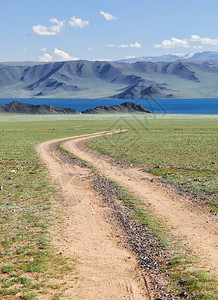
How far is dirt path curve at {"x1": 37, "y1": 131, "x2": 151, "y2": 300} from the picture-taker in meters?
9.41

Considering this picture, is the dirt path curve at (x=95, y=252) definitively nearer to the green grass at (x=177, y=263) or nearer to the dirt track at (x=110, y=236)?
the dirt track at (x=110, y=236)

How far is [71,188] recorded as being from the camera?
20.8 metres

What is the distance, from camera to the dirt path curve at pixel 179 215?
11.9 metres

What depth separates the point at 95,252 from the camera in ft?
38.8

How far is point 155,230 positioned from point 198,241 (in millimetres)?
1784

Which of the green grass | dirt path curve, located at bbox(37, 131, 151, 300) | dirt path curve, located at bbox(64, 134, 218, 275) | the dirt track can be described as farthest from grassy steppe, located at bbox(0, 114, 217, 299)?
the green grass

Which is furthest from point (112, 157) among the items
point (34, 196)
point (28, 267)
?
point (28, 267)

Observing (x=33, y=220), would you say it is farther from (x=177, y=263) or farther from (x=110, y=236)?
(x=177, y=263)

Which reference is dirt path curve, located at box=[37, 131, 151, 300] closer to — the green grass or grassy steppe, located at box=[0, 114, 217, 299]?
grassy steppe, located at box=[0, 114, 217, 299]

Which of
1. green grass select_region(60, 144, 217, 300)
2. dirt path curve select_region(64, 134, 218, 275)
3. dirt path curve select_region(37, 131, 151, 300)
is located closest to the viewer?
green grass select_region(60, 144, 217, 300)

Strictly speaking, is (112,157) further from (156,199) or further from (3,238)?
(3,238)

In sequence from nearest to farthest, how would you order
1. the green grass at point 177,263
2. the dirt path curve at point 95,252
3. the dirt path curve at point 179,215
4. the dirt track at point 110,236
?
the green grass at point 177,263 < the dirt path curve at point 95,252 < the dirt track at point 110,236 < the dirt path curve at point 179,215

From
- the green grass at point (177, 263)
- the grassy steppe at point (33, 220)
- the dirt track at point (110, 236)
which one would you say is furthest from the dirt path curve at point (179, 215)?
the grassy steppe at point (33, 220)

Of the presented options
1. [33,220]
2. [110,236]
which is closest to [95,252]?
[110,236]
